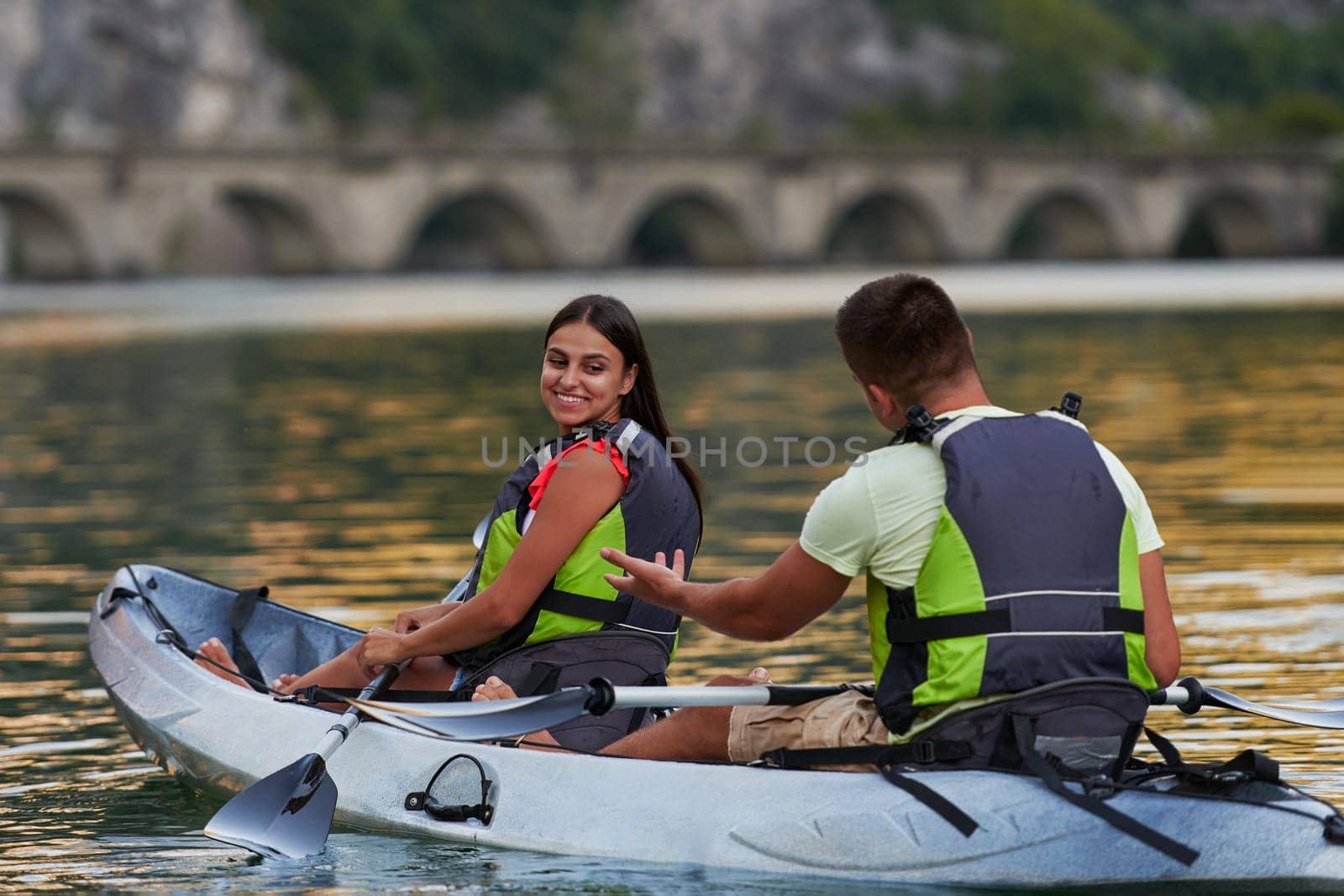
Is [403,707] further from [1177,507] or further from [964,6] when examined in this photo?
[964,6]

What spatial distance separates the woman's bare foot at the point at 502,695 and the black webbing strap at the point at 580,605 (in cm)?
24

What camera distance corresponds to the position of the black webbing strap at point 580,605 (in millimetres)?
6258

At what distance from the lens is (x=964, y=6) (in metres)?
110

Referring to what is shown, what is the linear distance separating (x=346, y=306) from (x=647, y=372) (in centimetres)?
4312

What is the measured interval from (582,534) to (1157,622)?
1.52m

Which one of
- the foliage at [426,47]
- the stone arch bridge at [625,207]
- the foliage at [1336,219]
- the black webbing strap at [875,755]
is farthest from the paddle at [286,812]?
the foliage at [426,47]

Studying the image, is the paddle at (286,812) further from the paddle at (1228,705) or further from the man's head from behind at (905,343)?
the paddle at (1228,705)

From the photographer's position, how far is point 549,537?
6.13m

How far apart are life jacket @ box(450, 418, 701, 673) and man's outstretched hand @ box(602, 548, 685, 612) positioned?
435 mm

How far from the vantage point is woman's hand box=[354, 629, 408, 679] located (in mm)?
6531

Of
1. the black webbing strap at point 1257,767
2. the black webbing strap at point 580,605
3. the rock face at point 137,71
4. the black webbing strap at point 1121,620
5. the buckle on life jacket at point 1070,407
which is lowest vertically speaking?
the black webbing strap at point 1257,767

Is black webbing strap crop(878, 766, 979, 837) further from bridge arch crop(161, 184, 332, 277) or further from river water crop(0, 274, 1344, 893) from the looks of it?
bridge arch crop(161, 184, 332, 277)

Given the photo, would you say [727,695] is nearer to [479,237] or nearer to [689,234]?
[689,234]

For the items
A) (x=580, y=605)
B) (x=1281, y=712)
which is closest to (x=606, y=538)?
(x=580, y=605)
